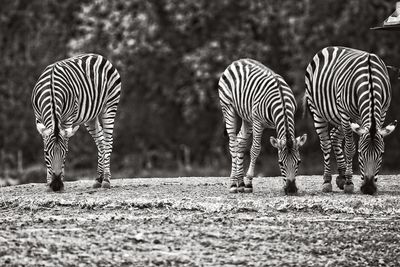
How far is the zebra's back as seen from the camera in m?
14.5

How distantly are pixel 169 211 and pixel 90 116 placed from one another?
354 cm

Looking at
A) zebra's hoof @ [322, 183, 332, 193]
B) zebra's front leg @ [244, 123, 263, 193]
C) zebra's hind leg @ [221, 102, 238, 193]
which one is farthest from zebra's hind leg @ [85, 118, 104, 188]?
zebra's hoof @ [322, 183, 332, 193]

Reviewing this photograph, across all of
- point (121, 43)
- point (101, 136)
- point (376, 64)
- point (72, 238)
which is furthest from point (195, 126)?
point (72, 238)

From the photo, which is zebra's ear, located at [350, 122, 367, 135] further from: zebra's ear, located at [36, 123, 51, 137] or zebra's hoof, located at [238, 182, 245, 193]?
zebra's ear, located at [36, 123, 51, 137]

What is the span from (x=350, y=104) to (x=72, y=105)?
13.4 feet

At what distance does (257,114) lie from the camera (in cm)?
1468

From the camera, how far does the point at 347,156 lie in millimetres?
15586

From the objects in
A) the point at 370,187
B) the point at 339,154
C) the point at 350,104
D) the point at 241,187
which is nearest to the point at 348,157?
the point at 339,154

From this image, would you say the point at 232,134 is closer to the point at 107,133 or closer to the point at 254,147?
the point at 254,147

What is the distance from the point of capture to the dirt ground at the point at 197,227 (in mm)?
9539

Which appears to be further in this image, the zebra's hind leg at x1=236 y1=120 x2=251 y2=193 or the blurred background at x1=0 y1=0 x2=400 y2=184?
the blurred background at x1=0 y1=0 x2=400 y2=184

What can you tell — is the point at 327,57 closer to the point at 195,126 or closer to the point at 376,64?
the point at 376,64

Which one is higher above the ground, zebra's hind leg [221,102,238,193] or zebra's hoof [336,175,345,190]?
zebra's hind leg [221,102,238,193]

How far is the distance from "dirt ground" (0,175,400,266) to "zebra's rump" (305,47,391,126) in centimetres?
115
